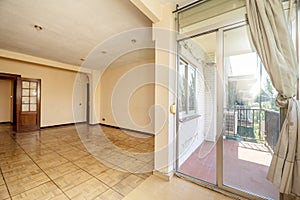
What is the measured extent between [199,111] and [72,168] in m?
2.42

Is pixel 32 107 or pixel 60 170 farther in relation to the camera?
pixel 32 107

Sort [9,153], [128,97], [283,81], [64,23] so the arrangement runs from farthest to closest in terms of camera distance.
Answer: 1. [128,97]
2. [9,153]
3. [64,23]
4. [283,81]

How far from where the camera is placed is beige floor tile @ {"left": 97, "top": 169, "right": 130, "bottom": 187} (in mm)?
1936

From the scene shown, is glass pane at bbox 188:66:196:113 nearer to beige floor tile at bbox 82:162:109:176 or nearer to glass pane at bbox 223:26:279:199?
glass pane at bbox 223:26:279:199

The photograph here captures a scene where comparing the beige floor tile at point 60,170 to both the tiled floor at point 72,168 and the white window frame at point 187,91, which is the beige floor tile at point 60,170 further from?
the white window frame at point 187,91

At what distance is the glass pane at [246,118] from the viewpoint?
160cm

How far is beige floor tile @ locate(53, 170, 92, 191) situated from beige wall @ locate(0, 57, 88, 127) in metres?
3.98

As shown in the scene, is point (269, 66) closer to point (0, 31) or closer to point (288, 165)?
point (288, 165)

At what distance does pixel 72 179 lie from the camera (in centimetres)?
197

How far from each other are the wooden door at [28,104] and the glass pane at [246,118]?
18.7 ft

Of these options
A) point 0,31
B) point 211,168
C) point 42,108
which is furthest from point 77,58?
point 211,168

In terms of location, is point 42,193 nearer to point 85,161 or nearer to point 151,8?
point 85,161

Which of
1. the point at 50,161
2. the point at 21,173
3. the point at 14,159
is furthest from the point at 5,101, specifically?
the point at 21,173

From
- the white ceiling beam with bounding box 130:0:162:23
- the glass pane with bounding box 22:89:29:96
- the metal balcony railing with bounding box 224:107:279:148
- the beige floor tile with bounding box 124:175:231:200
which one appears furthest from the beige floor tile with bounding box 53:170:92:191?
the glass pane with bounding box 22:89:29:96
